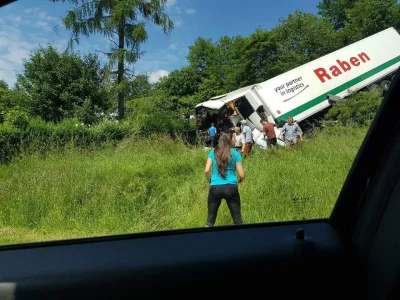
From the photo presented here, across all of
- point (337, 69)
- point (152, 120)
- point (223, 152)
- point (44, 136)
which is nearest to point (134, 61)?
point (152, 120)

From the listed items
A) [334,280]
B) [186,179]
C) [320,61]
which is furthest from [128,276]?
[320,61]

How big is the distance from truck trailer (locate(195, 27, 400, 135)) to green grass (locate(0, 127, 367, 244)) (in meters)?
7.39

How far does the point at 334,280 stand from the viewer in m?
1.83

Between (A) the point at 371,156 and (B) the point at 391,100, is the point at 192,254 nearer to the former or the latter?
(A) the point at 371,156

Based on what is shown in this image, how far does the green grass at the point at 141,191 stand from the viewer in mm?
3885

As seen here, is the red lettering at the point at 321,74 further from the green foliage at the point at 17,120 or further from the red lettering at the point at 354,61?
the green foliage at the point at 17,120

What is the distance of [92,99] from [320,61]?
35.2 ft

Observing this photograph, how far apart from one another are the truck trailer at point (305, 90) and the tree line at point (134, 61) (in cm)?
72

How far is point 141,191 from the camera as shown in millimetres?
6203

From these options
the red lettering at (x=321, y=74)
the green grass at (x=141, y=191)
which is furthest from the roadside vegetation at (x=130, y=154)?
the red lettering at (x=321, y=74)

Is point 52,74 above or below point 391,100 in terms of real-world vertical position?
above

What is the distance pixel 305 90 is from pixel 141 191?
1069 cm

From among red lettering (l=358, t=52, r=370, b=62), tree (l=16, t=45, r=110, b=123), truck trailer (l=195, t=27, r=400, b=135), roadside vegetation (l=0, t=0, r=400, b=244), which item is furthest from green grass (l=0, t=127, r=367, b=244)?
tree (l=16, t=45, r=110, b=123)

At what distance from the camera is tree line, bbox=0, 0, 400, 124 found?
10211mm
